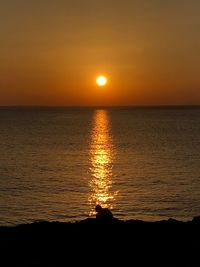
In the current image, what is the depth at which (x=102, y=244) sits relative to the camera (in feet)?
78.9

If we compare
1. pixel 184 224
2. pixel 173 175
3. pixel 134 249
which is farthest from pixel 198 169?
pixel 134 249

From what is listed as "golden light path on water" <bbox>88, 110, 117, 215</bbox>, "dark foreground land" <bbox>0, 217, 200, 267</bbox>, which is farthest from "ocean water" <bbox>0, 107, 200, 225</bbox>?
"dark foreground land" <bbox>0, 217, 200, 267</bbox>

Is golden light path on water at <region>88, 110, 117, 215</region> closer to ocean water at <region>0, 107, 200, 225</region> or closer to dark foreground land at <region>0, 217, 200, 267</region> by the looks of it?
ocean water at <region>0, 107, 200, 225</region>

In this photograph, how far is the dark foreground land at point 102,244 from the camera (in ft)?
71.6

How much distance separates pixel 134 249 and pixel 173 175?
47833 millimetres

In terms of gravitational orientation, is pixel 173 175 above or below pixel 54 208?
above

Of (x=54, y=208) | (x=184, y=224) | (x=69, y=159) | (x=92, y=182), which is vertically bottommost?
(x=184, y=224)

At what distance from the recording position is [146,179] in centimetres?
6700

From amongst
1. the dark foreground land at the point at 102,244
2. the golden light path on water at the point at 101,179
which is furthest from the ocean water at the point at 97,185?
the dark foreground land at the point at 102,244

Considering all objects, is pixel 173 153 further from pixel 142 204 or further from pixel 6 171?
pixel 142 204

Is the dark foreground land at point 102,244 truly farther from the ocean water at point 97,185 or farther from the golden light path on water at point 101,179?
the golden light path on water at point 101,179

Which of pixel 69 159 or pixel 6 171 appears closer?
pixel 6 171

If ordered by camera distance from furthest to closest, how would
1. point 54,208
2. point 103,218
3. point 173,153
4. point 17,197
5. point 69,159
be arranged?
point 173,153, point 69,159, point 17,197, point 54,208, point 103,218

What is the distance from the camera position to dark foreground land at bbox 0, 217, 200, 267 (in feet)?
71.6
